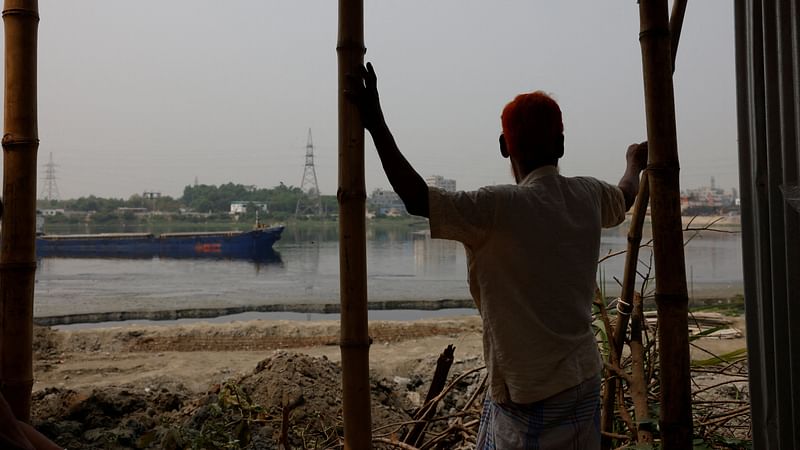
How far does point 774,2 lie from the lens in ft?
4.73

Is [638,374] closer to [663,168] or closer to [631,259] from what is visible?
[631,259]

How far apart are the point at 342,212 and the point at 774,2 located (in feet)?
3.54

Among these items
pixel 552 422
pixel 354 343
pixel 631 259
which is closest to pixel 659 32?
pixel 631 259

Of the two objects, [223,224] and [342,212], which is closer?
[342,212]

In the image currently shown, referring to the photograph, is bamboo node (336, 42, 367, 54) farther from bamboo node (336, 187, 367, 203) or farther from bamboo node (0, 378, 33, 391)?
bamboo node (0, 378, 33, 391)

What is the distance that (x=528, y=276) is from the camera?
4.78 ft

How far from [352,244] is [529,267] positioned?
1.45 ft

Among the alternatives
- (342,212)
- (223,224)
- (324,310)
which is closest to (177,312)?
(324,310)

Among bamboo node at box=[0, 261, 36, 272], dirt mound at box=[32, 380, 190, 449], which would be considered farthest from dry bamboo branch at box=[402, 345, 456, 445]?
bamboo node at box=[0, 261, 36, 272]

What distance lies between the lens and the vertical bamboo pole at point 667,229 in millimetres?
1597

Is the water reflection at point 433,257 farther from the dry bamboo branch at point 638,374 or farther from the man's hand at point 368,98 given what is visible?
the man's hand at point 368,98

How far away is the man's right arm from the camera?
6.26 feet

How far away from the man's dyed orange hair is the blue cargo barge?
875 inches

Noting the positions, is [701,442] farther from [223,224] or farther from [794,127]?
[223,224]
